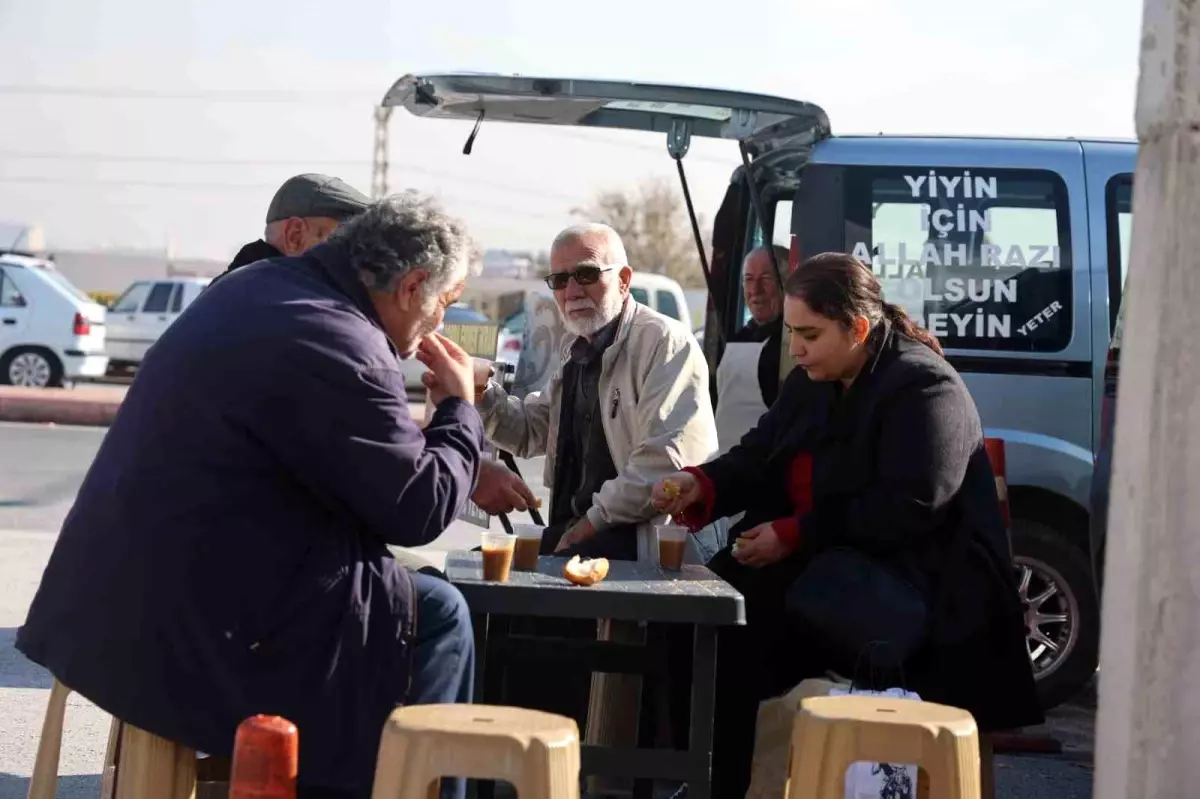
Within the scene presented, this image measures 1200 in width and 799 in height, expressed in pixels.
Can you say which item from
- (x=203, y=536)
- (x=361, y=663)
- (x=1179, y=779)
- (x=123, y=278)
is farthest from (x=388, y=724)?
(x=123, y=278)

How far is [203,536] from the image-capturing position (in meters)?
3.06

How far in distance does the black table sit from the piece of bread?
0.07 ft

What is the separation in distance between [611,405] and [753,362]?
1987 mm

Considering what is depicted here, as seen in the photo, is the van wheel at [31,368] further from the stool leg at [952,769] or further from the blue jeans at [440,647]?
the stool leg at [952,769]

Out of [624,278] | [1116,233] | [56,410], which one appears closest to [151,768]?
[624,278]

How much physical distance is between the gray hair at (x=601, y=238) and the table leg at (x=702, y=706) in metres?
1.52

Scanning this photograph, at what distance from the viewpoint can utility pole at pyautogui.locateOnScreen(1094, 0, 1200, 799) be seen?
269 centimetres

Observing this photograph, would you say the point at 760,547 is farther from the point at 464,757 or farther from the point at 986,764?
the point at 464,757

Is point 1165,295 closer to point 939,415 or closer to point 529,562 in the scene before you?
point 939,415

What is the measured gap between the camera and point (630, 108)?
6.84 metres

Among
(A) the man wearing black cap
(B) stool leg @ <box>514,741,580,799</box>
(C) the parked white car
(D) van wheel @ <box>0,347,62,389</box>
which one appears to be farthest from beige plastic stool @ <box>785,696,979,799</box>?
(C) the parked white car

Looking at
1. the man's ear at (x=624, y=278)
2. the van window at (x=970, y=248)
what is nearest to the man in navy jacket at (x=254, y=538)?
the man's ear at (x=624, y=278)

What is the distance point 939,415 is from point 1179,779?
1481mm

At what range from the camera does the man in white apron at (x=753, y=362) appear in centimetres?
663
